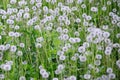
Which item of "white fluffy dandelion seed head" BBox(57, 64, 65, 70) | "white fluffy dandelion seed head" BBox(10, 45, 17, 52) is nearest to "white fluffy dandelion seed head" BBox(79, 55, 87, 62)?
"white fluffy dandelion seed head" BBox(57, 64, 65, 70)

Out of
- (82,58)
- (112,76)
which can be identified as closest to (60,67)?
(82,58)

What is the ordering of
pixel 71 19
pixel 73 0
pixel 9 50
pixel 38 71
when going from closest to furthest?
pixel 38 71
pixel 9 50
pixel 71 19
pixel 73 0

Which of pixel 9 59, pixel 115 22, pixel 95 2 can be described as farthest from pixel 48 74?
pixel 95 2

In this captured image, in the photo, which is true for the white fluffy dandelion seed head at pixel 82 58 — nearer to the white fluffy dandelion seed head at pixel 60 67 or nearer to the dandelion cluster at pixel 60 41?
the dandelion cluster at pixel 60 41

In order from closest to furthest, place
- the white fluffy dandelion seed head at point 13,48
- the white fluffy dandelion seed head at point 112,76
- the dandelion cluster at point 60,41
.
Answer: the white fluffy dandelion seed head at point 112,76
the dandelion cluster at point 60,41
the white fluffy dandelion seed head at point 13,48

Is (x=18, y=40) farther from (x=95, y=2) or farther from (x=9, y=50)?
(x=95, y=2)

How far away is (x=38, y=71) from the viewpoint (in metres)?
2.96

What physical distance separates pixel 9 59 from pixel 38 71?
0.85ft

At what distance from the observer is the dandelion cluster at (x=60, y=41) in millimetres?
2846

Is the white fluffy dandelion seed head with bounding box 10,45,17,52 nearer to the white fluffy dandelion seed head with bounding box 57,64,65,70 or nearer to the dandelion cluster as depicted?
the dandelion cluster

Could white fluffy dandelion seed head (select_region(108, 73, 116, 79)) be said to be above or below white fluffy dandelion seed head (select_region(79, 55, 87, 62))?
below

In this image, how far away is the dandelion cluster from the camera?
285 cm

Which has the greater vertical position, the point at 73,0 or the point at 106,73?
the point at 73,0

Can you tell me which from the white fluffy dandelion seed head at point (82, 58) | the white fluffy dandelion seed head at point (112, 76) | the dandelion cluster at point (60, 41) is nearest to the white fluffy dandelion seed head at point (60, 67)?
the dandelion cluster at point (60, 41)
